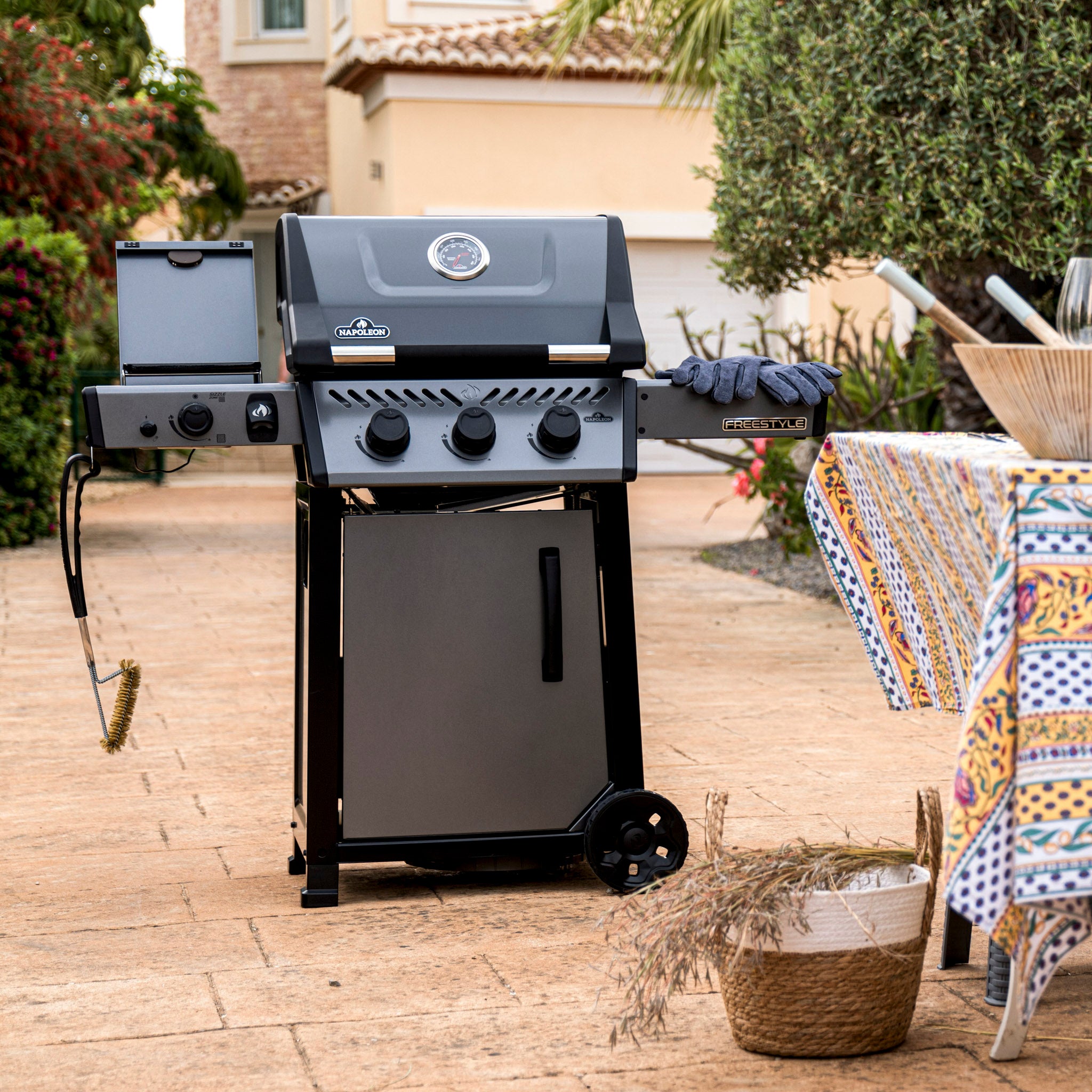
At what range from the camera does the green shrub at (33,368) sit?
9844 mm

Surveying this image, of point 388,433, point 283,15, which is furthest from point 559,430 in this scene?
point 283,15

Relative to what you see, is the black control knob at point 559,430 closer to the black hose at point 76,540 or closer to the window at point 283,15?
the black hose at point 76,540

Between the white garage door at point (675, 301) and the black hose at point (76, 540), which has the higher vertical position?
the white garage door at point (675, 301)

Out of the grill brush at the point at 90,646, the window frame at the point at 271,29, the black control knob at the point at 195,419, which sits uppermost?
the window frame at the point at 271,29

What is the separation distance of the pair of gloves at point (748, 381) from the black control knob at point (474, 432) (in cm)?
45

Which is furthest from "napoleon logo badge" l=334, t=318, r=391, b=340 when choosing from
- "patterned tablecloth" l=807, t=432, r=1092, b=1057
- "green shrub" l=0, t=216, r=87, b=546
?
"green shrub" l=0, t=216, r=87, b=546

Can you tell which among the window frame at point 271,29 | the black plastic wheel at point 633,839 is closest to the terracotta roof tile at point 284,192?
the window frame at point 271,29

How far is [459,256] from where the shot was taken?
328 centimetres

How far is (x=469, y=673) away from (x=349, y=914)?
58 cm

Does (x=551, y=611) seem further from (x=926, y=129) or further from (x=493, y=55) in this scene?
(x=493, y=55)

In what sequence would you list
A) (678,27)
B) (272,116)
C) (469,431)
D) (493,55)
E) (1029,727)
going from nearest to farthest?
(1029,727), (469,431), (678,27), (493,55), (272,116)

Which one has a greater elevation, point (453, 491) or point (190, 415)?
point (190, 415)

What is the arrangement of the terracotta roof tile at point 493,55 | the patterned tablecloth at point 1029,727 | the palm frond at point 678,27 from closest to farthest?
the patterned tablecloth at point 1029,727 → the palm frond at point 678,27 → the terracotta roof tile at point 493,55

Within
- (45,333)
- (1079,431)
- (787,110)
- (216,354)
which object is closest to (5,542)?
(45,333)
